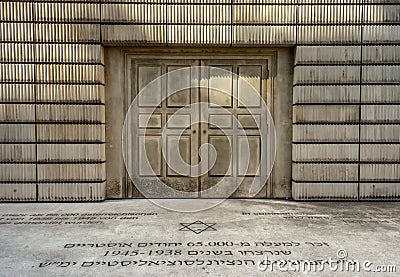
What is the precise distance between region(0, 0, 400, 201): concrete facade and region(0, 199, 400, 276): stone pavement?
422 millimetres

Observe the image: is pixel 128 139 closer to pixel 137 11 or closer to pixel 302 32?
pixel 137 11

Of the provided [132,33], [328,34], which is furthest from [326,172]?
[132,33]

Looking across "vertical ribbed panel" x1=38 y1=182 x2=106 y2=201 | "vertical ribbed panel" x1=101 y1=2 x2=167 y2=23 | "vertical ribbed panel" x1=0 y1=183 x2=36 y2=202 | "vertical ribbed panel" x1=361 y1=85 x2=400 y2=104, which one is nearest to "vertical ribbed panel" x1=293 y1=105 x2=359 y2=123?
"vertical ribbed panel" x1=361 y1=85 x2=400 y2=104

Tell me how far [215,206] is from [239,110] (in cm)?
136

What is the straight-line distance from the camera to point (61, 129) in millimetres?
4621

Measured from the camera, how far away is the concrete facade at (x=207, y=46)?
457 centimetres

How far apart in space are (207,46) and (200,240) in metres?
2.67

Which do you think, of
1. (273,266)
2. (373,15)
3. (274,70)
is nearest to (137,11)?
(274,70)

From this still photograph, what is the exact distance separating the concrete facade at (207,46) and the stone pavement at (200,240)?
42 cm

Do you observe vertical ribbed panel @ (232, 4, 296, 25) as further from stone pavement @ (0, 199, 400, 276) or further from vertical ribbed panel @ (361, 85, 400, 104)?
stone pavement @ (0, 199, 400, 276)

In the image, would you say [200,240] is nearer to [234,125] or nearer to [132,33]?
[234,125]

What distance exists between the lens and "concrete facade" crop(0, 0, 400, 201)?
4.57 m

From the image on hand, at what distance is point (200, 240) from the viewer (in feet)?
10.2

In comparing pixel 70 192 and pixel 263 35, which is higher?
pixel 263 35
